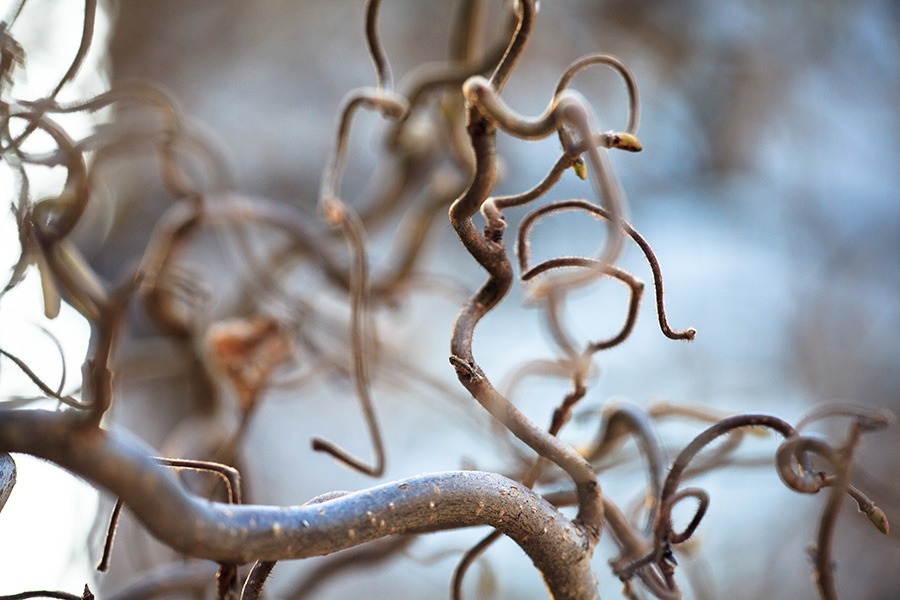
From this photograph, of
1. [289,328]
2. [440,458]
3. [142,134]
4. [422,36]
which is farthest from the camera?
[422,36]

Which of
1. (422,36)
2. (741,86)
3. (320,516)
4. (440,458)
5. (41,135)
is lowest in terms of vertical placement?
(320,516)

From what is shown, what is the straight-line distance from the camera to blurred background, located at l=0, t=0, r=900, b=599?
94 centimetres

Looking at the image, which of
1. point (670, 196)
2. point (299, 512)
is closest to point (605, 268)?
point (299, 512)

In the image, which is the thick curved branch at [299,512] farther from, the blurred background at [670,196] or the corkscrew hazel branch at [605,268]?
the blurred background at [670,196]

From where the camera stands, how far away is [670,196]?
1131 millimetres

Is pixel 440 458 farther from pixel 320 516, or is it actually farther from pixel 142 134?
pixel 320 516

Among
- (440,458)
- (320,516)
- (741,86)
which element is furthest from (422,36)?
(320,516)

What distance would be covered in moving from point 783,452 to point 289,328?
30 cm

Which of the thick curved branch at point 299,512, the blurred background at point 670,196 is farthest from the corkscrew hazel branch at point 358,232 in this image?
the blurred background at point 670,196

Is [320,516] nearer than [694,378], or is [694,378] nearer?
[320,516]

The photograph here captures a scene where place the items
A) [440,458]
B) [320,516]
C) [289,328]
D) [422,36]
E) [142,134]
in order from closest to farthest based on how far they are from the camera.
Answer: [320,516], [142,134], [289,328], [440,458], [422,36]

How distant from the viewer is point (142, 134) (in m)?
0.33

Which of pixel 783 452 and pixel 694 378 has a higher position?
pixel 694 378

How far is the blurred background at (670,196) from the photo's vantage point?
0.94m
